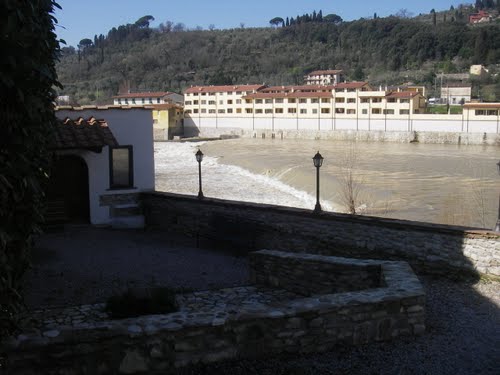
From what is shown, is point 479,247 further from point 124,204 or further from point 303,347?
point 124,204

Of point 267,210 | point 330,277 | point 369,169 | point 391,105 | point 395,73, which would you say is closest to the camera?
point 330,277

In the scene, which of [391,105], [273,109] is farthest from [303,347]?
[273,109]

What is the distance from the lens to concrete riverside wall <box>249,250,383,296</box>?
23.3 feet

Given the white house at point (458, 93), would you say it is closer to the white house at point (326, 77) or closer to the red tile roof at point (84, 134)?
the white house at point (326, 77)

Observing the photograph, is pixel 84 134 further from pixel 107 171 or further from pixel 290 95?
pixel 290 95

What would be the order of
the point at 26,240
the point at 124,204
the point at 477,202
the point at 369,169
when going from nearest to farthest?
the point at 26,240, the point at 124,204, the point at 477,202, the point at 369,169

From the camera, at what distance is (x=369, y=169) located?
40.8 m

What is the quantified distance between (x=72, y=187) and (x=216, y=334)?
9.69 m

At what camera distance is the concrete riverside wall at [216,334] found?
4.43 metres

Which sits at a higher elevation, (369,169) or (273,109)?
(273,109)

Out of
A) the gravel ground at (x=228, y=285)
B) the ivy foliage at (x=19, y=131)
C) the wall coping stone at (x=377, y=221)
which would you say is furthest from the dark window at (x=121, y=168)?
the ivy foliage at (x=19, y=131)

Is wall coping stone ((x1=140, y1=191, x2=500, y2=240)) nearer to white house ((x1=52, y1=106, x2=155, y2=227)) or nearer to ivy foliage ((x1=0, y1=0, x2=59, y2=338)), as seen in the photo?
white house ((x1=52, y1=106, x2=155, y2=227))

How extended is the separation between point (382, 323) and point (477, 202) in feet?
74.6

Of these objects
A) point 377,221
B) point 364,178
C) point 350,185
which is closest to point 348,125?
point 364,178
